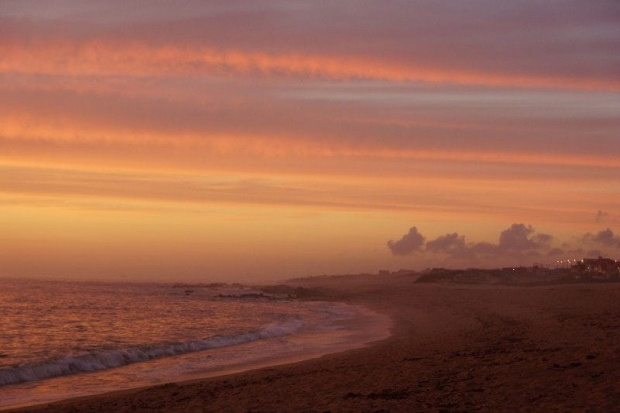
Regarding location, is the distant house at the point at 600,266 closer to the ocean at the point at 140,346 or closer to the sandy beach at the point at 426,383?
the ocean at the point at 140,346

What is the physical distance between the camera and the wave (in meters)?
17.2

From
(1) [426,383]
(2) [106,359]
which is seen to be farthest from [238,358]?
(1) [426,383]

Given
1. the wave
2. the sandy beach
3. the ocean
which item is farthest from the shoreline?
the sandy beach

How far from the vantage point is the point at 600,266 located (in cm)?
10150

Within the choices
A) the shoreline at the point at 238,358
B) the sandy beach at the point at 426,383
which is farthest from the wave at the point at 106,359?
the sandy beach at the point at 426,383

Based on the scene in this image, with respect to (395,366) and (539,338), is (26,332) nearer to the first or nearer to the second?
(395,366)

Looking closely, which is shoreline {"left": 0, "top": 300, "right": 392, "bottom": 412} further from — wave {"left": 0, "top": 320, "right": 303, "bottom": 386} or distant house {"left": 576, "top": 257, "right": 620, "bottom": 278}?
distant house {"left": 576, "top": 257, "right": 620, "bottom": 278}

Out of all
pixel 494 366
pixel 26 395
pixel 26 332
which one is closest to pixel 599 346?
pixel 494 366

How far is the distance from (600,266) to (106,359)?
312 ft

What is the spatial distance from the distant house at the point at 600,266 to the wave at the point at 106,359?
78.3 m

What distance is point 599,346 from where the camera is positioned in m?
16.5

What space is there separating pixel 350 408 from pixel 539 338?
35.6 feet

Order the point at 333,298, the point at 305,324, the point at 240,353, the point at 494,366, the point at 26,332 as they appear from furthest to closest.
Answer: the point at 333,298, the point at 305,324, the point at 26,332, the point at 240,353, the point at 494,366

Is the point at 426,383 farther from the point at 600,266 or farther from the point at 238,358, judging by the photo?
the point at 600,266
